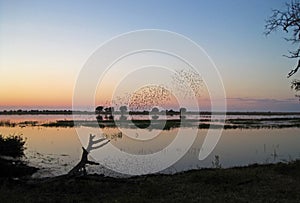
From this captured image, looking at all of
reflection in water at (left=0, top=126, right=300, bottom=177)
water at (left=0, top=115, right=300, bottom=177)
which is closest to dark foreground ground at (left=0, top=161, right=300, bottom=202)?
water at (left=0, top=115, right=300, bottom=177)

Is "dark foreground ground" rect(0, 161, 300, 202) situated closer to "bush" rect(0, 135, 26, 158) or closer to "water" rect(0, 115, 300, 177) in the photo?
"water" rect(0, 115, 300, 177)

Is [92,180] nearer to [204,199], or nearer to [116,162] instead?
[204,199]

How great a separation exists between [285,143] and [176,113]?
6670 centimetres

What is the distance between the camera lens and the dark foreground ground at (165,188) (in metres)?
8.52

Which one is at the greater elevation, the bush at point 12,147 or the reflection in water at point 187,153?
the bush at point 12,147

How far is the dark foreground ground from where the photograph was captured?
8.52m

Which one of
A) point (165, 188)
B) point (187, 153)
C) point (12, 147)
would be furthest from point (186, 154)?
point (165, 188)

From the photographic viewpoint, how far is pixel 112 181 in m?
10.6

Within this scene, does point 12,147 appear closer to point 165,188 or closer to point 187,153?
point 187,153

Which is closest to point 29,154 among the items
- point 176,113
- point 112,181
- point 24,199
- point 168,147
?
point 168,147

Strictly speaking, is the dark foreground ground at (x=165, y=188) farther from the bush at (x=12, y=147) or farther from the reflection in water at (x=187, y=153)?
the bush at (x=12, y=147)

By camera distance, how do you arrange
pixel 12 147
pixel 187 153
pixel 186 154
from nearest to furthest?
pixel 12 147, pixel 186 154, pixel 187 153

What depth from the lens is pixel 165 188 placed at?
9734 millimetres

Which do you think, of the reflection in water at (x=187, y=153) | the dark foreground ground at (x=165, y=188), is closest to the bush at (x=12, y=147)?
the reflection in water at (x=187, y=153)
